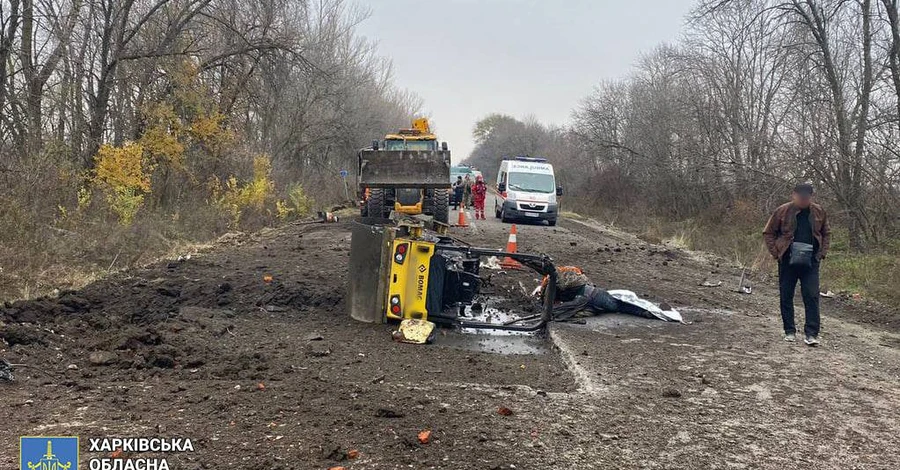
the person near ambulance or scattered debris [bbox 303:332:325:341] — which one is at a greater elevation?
the person near ambulance

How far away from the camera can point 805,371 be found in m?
6.20

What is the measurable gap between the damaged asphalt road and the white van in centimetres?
1551

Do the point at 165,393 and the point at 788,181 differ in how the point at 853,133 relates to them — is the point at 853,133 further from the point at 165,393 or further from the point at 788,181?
the point at 165,393

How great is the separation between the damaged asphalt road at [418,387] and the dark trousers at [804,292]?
0.30 metres

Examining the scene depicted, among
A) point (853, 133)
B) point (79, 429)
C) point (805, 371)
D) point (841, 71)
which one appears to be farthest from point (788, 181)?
point (79, 429)

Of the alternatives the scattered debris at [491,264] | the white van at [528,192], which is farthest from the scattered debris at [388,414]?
the white van at [528,192]

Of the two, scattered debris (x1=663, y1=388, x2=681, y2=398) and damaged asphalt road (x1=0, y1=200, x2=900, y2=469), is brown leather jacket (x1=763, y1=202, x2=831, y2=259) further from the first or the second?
scattered debris (x1=663, y1=388, x2=681, y2=398)

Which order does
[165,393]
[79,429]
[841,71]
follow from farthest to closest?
[841,71]
[165,393]
[79,429]

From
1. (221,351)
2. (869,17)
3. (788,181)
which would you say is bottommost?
(221,351)

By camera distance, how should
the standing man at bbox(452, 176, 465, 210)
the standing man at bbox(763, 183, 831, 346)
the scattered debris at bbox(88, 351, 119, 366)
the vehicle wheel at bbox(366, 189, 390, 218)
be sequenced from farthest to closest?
the standing man at bbox(452, 176, 465, 210)
the vehicle wheel at bbox(366, 189, 390, 218)
the standing man at bbox(763, 183, 831, 346)
the scattered debris at bbox(88, 351, 119, 366)

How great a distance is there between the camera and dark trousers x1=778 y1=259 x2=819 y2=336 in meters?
7.32

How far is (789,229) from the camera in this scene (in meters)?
7.41

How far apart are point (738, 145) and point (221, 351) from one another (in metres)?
25.4

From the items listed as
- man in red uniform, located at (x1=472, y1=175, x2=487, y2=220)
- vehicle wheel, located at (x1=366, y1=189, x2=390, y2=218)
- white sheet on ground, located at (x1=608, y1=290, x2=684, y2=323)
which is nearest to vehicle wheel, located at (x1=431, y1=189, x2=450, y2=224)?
vehicle wheel, located at (x1=366, y1=189, x2=390, y2=218)
